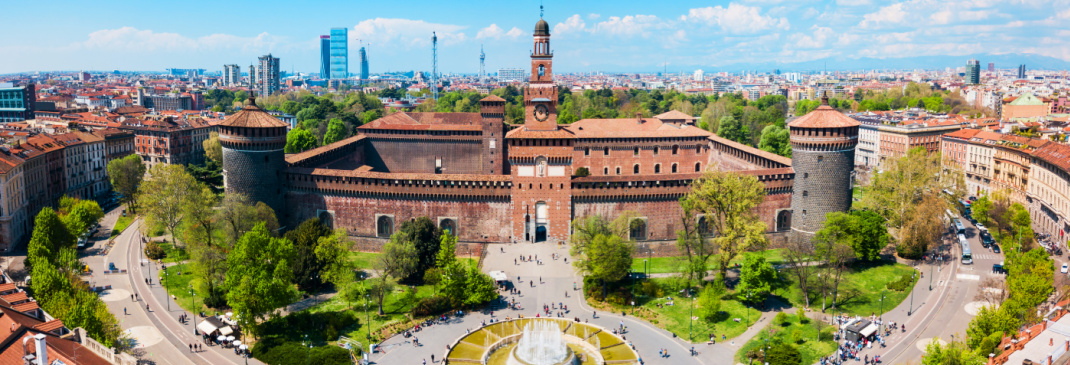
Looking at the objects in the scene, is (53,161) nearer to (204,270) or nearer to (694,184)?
(204,270)

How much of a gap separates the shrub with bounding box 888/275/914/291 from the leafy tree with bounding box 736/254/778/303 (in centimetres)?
1141

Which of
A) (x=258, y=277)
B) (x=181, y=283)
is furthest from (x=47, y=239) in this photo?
(x=258, y=277)

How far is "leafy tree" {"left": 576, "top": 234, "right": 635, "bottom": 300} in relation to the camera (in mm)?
57812

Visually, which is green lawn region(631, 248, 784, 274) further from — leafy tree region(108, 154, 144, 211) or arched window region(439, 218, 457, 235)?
leafy tree region(108, 154, 144, 211)

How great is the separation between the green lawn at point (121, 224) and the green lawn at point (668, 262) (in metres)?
52.5

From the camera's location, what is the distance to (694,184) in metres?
67.6

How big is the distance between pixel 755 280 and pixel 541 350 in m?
18.9

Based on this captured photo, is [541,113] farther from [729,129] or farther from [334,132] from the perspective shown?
[729,129]

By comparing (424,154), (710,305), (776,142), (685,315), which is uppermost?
(776,142)

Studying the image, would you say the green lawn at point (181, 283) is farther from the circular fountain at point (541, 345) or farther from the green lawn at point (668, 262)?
the green lawn at point (668, 262)

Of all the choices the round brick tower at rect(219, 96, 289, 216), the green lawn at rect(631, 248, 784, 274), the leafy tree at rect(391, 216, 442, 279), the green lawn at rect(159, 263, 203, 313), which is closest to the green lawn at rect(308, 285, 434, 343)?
the leafy tree at rect(391, 216, 442, 279)

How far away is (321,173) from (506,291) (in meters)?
23.3

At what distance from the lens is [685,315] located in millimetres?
56344

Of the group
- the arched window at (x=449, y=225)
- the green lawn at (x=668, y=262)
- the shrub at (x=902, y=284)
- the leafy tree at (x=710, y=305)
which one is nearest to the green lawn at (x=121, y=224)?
the arched window at (x=449, y=225)
